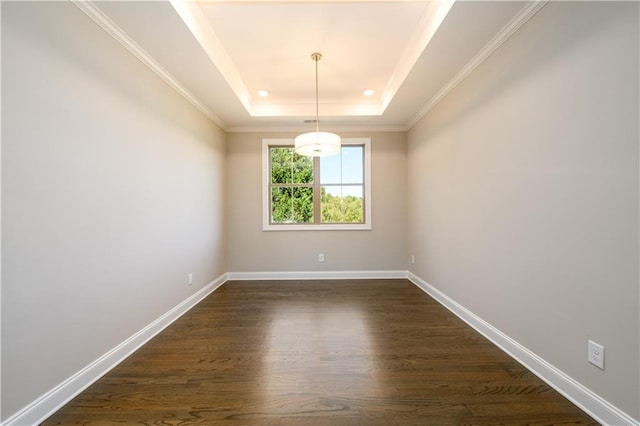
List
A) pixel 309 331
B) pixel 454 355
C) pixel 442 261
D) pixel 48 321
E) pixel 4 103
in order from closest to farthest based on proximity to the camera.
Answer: pixel 4 103
pixel 48 321
pixel 454 355
pixel 309 331
pixel 442 261

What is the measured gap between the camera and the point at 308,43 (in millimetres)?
2436

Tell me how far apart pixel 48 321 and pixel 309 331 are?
179cm

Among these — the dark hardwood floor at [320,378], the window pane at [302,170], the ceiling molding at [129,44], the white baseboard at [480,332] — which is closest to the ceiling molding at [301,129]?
the window pane at [302,170]

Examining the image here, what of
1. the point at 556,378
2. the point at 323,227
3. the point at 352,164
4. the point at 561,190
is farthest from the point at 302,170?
the point at 556,378

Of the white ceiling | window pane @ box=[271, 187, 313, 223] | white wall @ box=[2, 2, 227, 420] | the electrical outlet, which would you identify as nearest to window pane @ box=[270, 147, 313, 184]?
window pane @ box=[271, 187, 313, 223]

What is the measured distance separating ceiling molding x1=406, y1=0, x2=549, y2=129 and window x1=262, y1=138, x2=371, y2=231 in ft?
5.18

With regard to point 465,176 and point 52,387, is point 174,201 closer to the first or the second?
point 52,387

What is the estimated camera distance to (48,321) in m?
1.44

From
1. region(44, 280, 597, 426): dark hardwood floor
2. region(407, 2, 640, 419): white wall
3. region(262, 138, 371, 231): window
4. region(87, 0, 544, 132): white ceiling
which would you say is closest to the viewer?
region(407, 2, 640, 419): white wall

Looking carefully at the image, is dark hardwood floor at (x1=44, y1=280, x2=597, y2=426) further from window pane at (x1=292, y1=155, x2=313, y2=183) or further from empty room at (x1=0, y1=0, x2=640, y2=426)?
window pane at (x1=292, y1=155, x2=313, y2=183)

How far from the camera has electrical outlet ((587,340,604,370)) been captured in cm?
135

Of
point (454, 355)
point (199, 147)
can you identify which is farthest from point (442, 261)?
point (199, 147)

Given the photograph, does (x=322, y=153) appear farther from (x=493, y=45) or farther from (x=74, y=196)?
(x=74, y=196)

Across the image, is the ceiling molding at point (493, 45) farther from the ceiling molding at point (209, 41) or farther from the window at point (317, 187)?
the ceiling molding at point (209, 41)
